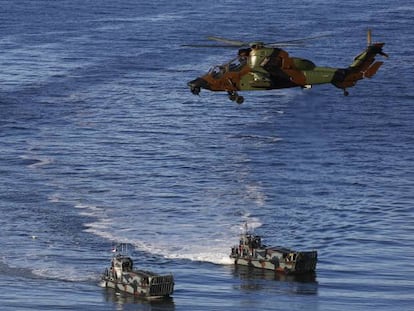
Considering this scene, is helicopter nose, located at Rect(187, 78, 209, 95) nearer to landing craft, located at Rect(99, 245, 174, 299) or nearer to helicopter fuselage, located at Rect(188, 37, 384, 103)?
helicopter fuselage, located at Rect(188, 37, 384, 103)

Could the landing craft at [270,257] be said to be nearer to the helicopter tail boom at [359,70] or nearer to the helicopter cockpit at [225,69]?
the helicopter cockpit at [225,69]

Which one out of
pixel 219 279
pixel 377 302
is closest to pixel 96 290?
pixel 219 279

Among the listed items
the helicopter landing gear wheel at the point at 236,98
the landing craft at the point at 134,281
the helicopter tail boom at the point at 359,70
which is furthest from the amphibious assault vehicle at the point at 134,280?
the helicopter tail boom at the point at 359,70

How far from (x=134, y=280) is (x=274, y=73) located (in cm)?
5210

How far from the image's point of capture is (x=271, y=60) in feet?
440

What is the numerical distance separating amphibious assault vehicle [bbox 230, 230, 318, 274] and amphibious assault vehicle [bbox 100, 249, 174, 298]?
56.7 feet

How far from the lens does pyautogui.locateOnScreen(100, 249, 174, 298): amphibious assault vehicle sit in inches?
6993

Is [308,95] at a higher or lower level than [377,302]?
higher

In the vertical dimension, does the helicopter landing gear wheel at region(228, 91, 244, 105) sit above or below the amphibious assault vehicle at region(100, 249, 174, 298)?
above

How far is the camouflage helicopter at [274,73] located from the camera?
437ft

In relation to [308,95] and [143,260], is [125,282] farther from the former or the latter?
[308,95]

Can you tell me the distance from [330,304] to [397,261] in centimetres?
1994

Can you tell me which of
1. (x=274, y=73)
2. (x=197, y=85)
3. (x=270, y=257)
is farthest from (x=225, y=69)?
(x=270, y=257)

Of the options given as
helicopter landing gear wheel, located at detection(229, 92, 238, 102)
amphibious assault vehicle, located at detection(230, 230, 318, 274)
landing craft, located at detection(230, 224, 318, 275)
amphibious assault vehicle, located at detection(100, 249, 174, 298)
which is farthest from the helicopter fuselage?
landing craft, located at detection(230, 224, 318, 275)
